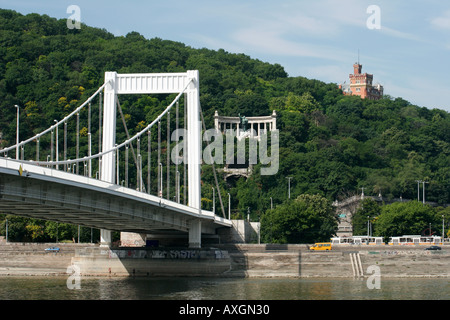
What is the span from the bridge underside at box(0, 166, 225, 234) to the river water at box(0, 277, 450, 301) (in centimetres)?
394

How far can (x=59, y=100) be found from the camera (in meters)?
108

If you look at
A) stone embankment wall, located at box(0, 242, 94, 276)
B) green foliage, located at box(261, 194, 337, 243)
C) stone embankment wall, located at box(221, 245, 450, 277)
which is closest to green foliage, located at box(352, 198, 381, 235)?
green foliage, located at box(261, 194, 337, 243)

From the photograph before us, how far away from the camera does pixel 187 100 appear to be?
6144 cm

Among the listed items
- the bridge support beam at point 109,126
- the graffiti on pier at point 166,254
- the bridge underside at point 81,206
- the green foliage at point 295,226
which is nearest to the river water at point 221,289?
the graffiti on pier at point 166,254

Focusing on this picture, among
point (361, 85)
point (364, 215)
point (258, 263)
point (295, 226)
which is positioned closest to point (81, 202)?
point (258, 263)

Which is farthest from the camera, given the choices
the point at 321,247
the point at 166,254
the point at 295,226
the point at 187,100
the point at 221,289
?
the point at 295,226

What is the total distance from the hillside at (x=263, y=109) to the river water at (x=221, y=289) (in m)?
36.5

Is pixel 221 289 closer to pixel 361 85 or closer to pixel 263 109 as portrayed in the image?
pixel 263 109

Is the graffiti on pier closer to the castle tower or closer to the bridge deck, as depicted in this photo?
the bridge deck

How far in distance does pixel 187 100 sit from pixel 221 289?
1611cm

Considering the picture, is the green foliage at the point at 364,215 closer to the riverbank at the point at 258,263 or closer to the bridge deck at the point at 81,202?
the riverbank at the point at 258,263

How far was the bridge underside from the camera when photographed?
1588 inches

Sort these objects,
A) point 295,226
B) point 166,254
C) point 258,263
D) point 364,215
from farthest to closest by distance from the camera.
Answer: point 364,215
point 295,226
point 258,263
point 166,254
